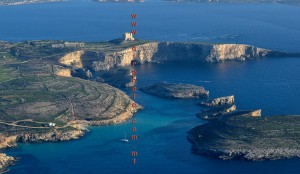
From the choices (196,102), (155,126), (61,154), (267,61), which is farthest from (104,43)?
(61,154)

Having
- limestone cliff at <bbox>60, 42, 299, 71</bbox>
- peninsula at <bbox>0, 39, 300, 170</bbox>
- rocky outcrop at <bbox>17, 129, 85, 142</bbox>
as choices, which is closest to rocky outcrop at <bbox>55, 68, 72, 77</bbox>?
peninsula at <bbox>0, 39, 300, 170</bbox>

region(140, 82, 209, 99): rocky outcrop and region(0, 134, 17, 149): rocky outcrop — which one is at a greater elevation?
region(140, 82, 209, 99): rocky outcrop

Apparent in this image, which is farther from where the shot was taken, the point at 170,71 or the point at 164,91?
the point at 170,71

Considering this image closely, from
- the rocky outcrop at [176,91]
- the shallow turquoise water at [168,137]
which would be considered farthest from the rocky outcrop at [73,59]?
the rocky outcrop at [176,91]

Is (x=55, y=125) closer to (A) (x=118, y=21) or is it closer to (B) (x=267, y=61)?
(B) (x=267, y=61)

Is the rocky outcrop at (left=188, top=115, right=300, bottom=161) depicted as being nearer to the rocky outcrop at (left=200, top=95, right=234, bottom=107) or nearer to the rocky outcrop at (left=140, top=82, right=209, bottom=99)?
the rocky outcrop at (left=200, top=95, right=234, bottom=107)

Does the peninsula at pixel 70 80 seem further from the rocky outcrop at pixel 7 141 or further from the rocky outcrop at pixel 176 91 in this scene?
the rocky outcrop at pixel 176 91
